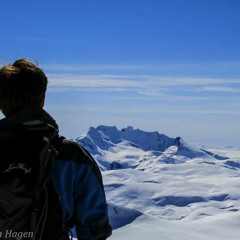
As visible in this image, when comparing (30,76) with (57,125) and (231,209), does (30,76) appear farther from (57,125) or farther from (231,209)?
(231,209)

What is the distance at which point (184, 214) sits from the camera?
183 metres

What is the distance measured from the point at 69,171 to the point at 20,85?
2.37 feet

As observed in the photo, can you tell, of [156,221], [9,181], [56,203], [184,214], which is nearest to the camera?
[9,181]

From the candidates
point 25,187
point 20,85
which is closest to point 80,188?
point 25,187

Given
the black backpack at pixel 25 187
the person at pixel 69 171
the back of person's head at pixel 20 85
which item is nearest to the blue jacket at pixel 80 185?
the person at pixel 69 171

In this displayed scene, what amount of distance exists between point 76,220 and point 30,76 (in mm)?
1111

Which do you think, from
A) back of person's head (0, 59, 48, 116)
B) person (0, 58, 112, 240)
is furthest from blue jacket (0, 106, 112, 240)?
back of person's head (0, 59, 48, 116)

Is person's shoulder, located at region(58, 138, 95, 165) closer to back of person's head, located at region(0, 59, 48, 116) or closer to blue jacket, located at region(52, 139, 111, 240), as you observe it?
blue jacket, located at region(52, 139, 111, 240)

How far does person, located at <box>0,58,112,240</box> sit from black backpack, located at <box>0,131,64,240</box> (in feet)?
0.64

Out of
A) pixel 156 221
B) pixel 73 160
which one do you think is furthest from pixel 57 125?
pixel 156 221

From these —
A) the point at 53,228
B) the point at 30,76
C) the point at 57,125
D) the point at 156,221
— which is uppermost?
the point at 30,76

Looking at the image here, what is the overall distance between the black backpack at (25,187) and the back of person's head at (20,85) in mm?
346

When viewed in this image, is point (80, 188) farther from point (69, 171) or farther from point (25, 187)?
point (25, 187)

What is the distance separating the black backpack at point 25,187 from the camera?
3.20 m
